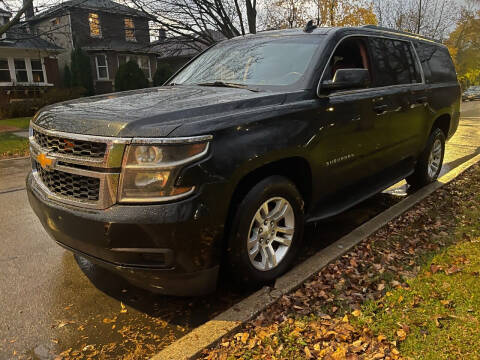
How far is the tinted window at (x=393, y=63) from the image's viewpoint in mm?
4152

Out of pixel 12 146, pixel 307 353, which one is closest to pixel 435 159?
pixel 307 353

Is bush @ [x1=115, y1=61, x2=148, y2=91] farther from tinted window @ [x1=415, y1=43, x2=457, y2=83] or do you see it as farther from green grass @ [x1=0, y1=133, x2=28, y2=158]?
tinted window @ [x1=415, y1=43, x2=457, y2=83]

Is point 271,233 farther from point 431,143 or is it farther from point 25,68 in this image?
point 25,68

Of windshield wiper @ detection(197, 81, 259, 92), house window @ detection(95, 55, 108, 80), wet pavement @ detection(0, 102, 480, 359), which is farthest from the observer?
house window @ detection(95, 55, 108, 80)

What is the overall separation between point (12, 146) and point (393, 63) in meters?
9.96

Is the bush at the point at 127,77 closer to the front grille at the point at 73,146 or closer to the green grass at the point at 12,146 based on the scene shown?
the green grass at the point at 12,146

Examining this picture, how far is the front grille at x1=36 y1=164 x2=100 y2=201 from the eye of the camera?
7.87 feet

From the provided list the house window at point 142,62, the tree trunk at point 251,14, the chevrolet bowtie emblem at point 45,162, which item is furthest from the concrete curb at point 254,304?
the house window at point 142,62

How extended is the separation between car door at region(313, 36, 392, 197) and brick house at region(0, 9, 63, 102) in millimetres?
23423

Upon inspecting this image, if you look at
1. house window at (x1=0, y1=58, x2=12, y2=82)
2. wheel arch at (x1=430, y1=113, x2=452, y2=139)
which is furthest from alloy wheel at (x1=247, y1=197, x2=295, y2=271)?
house window at (x1=0, y1=58, x2=12, y2=82)

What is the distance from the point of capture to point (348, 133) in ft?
11.4

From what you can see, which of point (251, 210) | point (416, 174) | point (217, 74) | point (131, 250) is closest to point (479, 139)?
point (416, 174)

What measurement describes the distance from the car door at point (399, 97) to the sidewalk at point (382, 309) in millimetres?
1085

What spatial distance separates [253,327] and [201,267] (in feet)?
1.71
